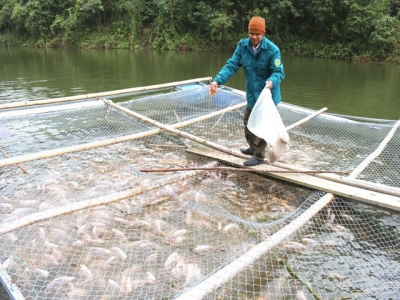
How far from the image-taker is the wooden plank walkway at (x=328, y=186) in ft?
11.8

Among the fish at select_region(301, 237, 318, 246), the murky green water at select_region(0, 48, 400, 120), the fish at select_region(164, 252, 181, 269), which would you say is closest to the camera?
the fish at select_region(164, 252, 181, 269)

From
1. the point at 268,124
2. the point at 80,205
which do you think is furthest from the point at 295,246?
the point at 80,205

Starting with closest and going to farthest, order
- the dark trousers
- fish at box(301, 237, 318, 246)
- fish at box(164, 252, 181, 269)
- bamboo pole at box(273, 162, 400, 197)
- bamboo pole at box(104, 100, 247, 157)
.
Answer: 1. fish at box(164, 252, 181, 269)
2. fish at box(301, 237, 318, 246)
3. bamboo pole at box(273, 162, 400, 197)
4. the dark trousers
5. bamboo pole at box(104, 100, 247, 157)

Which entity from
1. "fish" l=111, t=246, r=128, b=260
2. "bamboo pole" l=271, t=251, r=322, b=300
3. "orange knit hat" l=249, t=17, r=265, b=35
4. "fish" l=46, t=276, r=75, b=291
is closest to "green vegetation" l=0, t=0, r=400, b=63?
"orange knit hat" l=249, t=17, r=265, b=35

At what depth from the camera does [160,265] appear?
127 inches

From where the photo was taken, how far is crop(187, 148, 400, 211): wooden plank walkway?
3.61 meters

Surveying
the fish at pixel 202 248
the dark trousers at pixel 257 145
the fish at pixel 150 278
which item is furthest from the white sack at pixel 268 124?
the fish at pixel 150 278

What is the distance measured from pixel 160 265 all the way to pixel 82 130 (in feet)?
15.5

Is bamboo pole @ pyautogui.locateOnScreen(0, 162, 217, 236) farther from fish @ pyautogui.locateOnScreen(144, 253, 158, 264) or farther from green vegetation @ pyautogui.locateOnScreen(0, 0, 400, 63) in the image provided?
green vegetation @ pyautogui.locateOnScreen(0, 0, 400, 63)

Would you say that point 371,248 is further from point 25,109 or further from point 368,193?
point 25,109

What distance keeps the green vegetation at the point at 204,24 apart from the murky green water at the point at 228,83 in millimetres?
A: 2844

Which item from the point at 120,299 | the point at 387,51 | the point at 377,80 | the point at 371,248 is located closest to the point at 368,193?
the point at 371,248

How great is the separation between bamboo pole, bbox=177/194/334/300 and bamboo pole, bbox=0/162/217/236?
1566 mm

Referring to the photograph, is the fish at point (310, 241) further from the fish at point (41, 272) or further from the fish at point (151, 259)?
the fish at point (41, 272)
